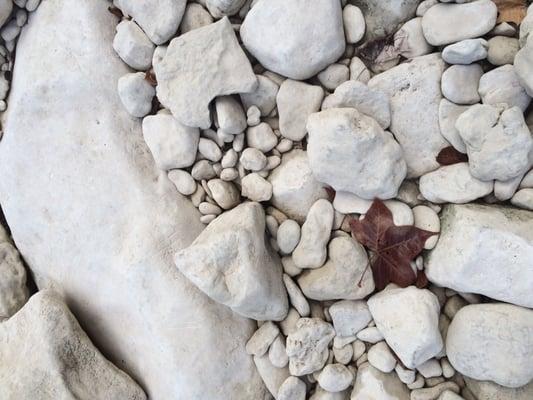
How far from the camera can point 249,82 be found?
1.58 metres

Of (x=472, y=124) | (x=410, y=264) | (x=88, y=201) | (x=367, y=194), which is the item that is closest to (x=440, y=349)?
(x=410, y=264)

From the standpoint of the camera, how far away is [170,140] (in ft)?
5.44

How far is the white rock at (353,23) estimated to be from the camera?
159 centimetres

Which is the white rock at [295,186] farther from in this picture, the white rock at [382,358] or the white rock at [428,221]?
the white rock at [382,358]

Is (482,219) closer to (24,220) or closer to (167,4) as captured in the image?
(167,4)

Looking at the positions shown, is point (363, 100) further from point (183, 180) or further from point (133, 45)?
point (133, 45)

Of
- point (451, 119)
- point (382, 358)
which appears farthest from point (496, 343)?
point (451, 119)

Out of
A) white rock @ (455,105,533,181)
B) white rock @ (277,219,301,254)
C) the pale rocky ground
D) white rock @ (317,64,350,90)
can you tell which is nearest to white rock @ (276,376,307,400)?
the pale rocky ground

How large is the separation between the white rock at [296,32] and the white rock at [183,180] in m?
0.52

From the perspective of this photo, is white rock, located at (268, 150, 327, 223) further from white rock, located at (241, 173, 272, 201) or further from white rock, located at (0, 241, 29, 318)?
white rock, located at (0, 241, 29, 318)

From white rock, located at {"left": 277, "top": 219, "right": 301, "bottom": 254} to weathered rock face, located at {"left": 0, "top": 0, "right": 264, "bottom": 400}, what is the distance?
1.09 feet

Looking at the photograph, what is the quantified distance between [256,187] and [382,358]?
0.75m

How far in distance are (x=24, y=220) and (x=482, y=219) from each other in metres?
1.75

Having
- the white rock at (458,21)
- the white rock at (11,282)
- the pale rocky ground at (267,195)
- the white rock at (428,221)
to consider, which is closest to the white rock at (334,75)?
the pale rocky ground at (267,195)
